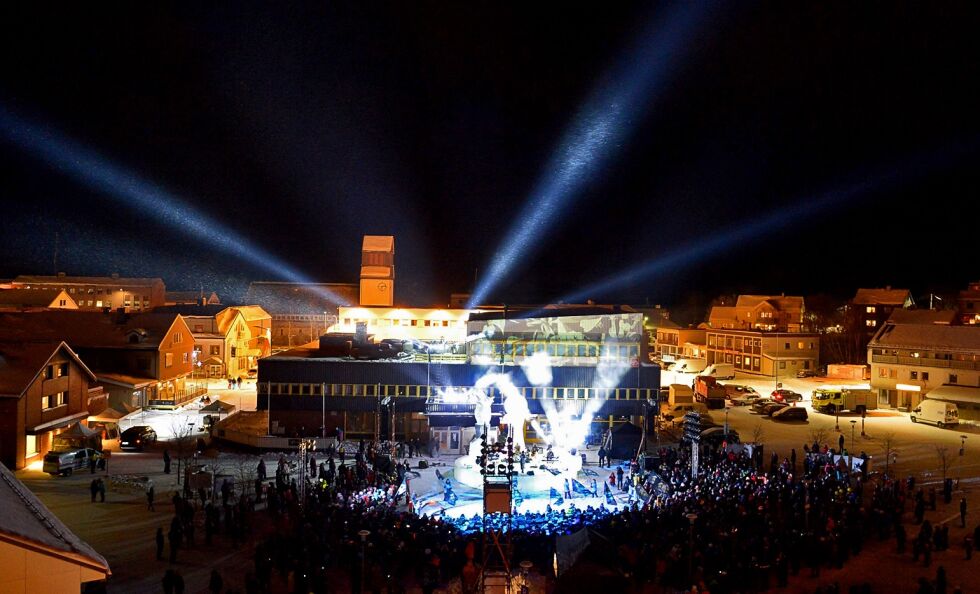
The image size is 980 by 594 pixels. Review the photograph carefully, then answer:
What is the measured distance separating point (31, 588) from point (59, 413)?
2342 centimetres

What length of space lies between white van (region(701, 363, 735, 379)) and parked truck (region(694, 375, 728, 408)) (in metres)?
7.61

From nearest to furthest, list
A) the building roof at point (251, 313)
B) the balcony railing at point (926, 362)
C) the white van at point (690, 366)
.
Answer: the balcony railing at point (926, 362), the white van at point (690, 366), the building roof at point (251, 313)

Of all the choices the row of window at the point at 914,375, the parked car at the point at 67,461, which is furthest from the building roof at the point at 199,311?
the row of window at the point at 914,375

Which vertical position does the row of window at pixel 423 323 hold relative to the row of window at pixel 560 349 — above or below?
above

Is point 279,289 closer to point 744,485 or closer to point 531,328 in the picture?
point 531,328

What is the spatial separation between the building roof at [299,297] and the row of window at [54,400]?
31.7 meters

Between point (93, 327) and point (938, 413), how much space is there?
39.6 metres

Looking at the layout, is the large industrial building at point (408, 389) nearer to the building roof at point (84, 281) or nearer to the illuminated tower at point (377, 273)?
the illuminated tower at point (377, 273)

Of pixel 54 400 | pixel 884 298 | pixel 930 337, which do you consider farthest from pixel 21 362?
pixel 884 298

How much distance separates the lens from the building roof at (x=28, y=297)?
Result: 51312mm

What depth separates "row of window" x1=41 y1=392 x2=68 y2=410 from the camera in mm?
24672

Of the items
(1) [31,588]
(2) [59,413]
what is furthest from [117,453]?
(1) [31,588]

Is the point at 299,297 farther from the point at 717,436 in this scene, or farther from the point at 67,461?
the point at 717,436

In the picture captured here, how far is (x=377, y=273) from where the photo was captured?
5225cm
